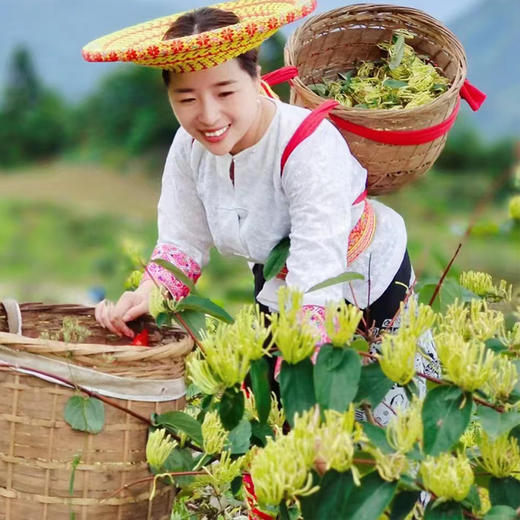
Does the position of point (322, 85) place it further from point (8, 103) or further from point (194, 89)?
point (8, 103)

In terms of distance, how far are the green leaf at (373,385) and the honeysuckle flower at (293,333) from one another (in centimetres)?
11

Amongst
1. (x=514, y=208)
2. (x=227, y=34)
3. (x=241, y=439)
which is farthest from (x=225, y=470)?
(x=514, y=208)

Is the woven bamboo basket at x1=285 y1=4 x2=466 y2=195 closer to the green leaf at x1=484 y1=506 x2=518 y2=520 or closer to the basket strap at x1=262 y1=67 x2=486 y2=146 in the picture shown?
the basket strap at x1=262 y1=67 x2=486 y2=146

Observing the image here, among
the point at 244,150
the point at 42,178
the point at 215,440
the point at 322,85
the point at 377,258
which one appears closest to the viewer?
the point at 215,440

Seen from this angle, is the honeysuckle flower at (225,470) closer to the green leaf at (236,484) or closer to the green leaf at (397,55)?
the green leaf at (236,484)

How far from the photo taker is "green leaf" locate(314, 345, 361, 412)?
1455mm

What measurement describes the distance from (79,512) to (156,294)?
397mm

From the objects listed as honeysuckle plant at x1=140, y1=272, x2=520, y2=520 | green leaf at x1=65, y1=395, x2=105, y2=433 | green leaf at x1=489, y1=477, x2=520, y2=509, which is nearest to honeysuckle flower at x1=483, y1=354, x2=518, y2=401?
honeysuckle plant at x1=140, y1=272, x2=520, y2=520

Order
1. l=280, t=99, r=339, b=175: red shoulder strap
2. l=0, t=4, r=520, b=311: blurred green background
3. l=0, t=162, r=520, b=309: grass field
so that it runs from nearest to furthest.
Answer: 1. l=280, t=99, r=339, b=175: red shoulder strap
2. l=0, t=162, r=520, b=309: grass field
3. l=0, t=4, r=520, b=311: blurred green background

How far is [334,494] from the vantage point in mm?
1427

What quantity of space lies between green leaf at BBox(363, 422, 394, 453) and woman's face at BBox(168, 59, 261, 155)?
618mm

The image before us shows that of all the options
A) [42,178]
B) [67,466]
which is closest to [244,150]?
[67,466]

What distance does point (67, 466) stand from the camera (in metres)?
1.87

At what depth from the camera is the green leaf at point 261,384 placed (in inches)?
60.7
